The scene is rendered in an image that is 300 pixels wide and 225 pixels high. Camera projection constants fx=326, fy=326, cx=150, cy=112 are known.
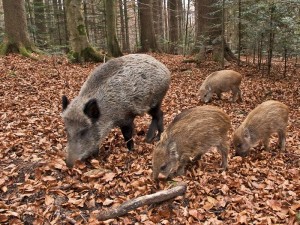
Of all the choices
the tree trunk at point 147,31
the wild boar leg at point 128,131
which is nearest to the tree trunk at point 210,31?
the tree trunk at point 147,31

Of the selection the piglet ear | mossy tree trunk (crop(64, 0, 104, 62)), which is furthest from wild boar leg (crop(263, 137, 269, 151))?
mossy tree trunk (crop(64, 0, 104, 62))

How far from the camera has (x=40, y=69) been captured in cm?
1284

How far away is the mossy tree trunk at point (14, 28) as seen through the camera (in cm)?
1426

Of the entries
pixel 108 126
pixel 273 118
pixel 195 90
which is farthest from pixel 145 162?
pixel 195 90

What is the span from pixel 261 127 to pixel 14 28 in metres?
11.8

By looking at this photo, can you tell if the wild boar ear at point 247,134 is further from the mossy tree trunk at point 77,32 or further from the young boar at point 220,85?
the mossy tree trunk at point 77,32

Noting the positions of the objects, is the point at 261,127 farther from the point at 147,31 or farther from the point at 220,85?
the point at 147,31

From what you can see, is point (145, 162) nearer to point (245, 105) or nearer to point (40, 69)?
point (245, 105)

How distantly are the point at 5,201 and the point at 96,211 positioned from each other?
1.22m

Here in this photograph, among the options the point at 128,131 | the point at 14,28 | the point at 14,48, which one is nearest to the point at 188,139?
the point at 128,131

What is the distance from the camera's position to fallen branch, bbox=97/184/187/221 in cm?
409

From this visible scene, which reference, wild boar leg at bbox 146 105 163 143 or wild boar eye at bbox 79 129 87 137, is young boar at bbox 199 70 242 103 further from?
wild boar eye at bbox 79 129 87 137

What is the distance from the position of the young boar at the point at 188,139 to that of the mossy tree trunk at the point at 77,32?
10521 mm

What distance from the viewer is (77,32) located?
48.3 ft
